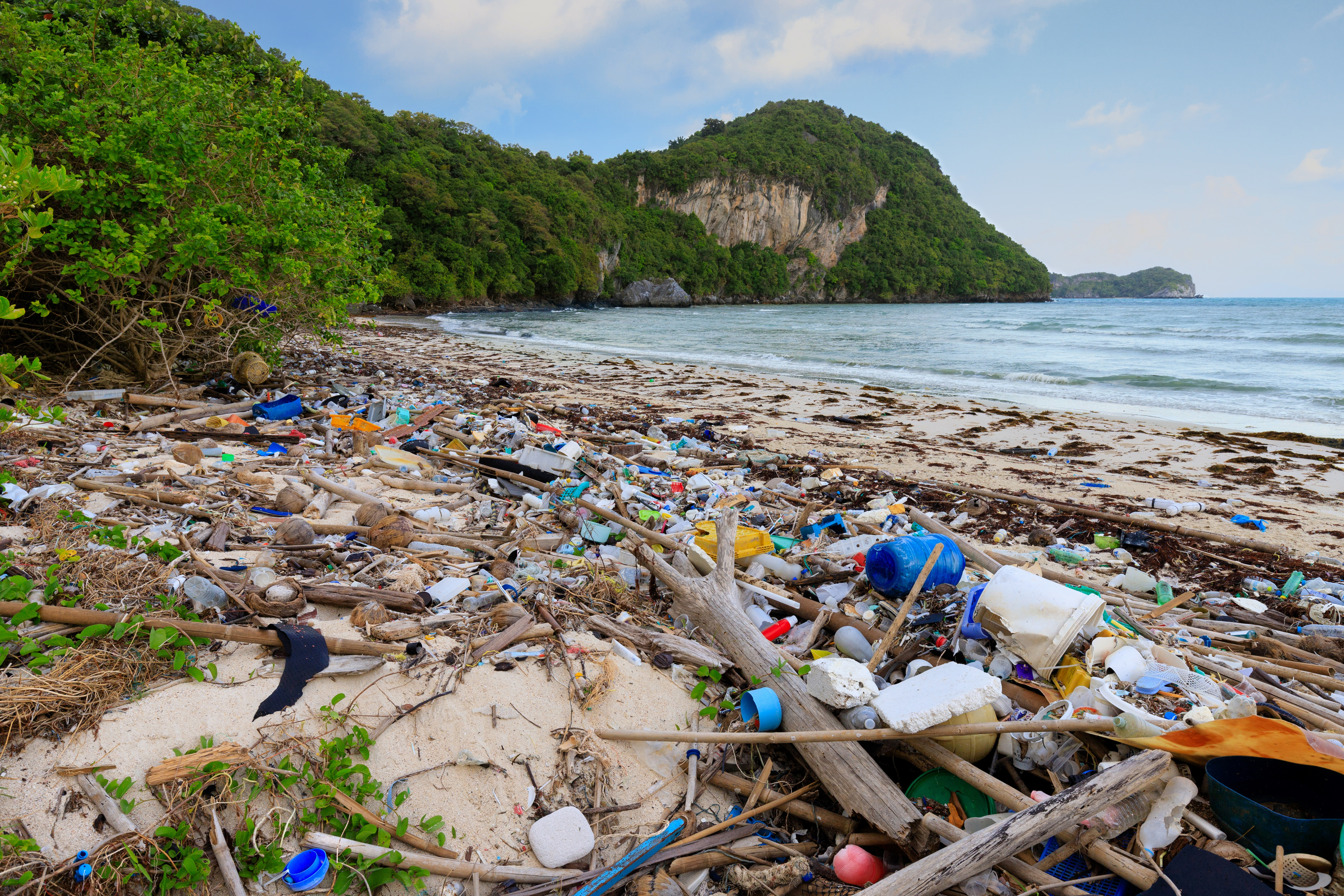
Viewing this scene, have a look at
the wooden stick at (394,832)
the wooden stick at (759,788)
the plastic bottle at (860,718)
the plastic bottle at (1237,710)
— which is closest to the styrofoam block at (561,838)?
the wooden stick at (394,832)

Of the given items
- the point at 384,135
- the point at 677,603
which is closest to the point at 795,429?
the point at 677,603

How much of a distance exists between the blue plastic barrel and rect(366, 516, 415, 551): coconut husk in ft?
8.63

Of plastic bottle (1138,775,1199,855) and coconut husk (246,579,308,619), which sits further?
coconut husk (246,579,308,619)

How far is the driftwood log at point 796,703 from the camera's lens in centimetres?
202

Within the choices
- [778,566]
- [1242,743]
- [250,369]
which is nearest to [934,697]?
[1242,743]

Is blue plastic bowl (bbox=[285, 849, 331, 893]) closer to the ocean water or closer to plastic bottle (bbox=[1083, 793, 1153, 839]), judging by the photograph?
plastic bottle (bbox=[1083, 793, 1153, 839])

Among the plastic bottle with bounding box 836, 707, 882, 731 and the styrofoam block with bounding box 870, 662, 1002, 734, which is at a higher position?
the styrofoam block with bounding box 870, 662, 1002, 734

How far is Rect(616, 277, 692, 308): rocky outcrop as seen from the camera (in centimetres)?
6988

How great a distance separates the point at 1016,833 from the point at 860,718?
0.59 meters

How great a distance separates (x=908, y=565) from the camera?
10.8 ft

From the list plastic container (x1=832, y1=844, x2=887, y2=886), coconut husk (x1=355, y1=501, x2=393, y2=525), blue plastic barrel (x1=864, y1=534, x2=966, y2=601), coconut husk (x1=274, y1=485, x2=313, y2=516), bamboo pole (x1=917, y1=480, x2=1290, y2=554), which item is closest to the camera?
plastic container (x1=832, y1=844, x2=887, y2=886)

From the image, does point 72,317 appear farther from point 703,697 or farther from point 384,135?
point 384,135

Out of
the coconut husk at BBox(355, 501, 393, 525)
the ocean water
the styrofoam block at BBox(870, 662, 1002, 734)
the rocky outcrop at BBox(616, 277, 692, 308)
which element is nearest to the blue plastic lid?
the styrofoam block at BBox(870, 662, 1002, 734)

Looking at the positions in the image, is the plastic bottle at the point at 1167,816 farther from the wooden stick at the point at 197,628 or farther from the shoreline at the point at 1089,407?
the shoreline at the point at 1089,407
